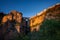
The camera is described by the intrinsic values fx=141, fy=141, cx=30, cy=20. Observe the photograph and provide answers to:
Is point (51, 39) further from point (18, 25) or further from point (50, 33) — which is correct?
point (18, 25)

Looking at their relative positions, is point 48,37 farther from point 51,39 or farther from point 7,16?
point 7,16

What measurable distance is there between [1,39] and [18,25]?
4.07 meters

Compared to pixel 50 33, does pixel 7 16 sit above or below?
above

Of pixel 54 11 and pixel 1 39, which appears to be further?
pixel 1 39

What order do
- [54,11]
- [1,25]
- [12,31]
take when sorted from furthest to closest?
[1,25] → [12,31] → [54,11]

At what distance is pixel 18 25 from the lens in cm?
2536

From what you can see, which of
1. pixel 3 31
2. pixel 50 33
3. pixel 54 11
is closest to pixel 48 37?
pixel 50 33

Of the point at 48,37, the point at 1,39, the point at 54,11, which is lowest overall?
the point at 1,39

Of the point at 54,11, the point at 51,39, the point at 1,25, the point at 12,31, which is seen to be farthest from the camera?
the point at 1,25

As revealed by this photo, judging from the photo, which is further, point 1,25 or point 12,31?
point 1,25

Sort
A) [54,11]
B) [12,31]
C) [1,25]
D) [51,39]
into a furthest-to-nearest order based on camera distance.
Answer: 1. [1,25]
2. [12,31]
3. [54,11]
4. [51,39]

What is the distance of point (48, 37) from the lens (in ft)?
34.4

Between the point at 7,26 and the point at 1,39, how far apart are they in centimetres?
265

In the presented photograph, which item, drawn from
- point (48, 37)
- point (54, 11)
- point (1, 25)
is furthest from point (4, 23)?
point (48, 37)
